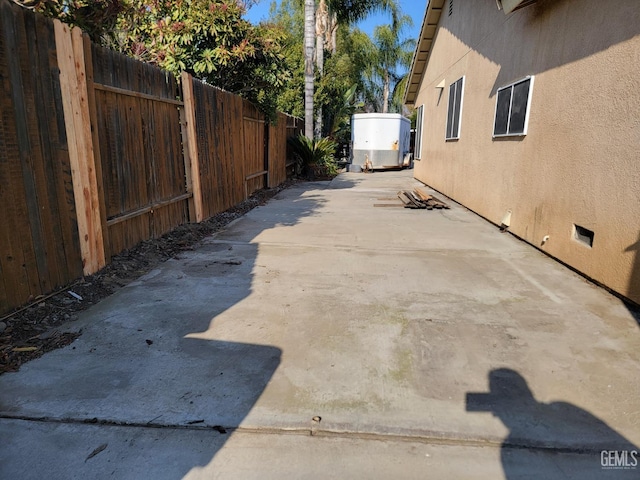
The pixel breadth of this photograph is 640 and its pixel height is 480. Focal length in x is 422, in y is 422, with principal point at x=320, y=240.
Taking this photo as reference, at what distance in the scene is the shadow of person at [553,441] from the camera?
1.96 meters

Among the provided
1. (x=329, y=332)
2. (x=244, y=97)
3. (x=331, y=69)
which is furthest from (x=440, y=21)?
(x=329, y=332)

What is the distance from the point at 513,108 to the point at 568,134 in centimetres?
178

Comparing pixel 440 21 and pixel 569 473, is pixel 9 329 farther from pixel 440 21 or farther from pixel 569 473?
pixel 440 21

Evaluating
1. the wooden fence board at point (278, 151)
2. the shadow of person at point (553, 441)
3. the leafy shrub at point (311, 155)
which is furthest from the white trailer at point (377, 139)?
the shadow of person at point (553, 441)

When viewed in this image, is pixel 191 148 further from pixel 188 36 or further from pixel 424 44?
pixel 424 44

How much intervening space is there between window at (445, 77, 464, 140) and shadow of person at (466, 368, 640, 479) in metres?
8.41

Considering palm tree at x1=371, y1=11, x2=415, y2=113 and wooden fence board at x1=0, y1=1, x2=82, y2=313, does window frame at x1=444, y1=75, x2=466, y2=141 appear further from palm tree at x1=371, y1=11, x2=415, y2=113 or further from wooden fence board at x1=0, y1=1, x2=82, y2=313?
palm tree at x1=371, y1=11, x2=415, y2=113

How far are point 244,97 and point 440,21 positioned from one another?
705cm

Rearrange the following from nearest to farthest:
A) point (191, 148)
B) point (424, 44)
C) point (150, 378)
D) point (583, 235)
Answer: point (150, 378), point (583, 235), point (191, 148), point (424, 44)

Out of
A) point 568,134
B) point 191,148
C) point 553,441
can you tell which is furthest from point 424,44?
point 553,441

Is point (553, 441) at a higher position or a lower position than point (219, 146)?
lower

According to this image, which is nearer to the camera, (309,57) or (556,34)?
(556,34)

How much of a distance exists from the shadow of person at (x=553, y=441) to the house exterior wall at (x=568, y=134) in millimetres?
2107

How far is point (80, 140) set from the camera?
3900 mm
